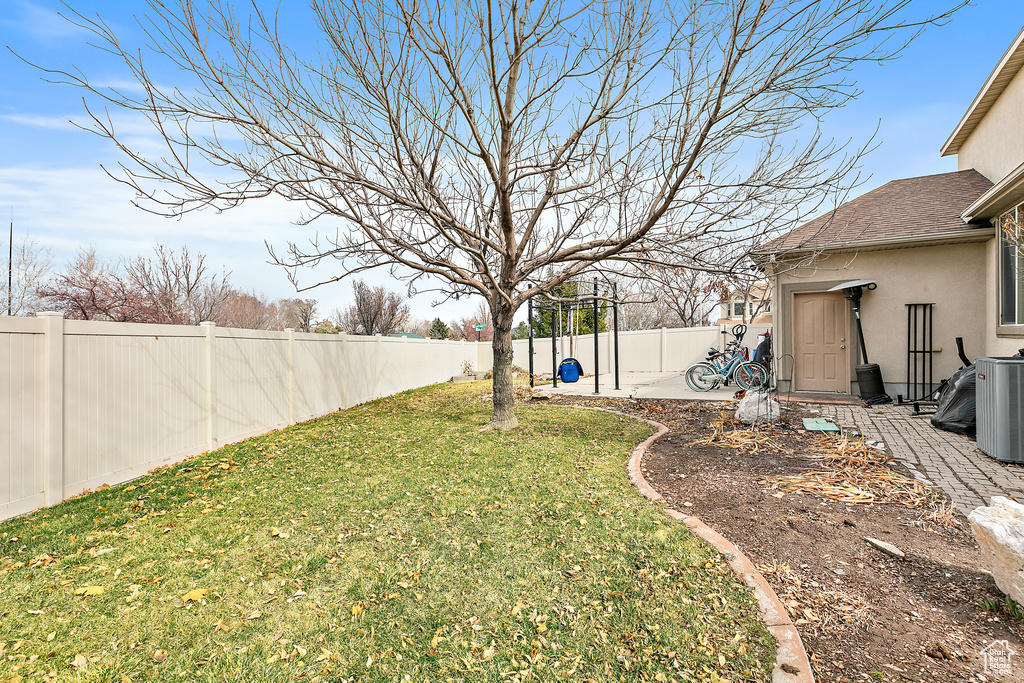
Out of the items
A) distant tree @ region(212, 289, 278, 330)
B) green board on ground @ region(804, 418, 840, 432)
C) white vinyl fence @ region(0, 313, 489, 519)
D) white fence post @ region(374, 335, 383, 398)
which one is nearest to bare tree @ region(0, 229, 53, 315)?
distant tree @ region(212, 289, 278, 330)

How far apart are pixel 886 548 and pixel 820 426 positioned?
11.6 feet

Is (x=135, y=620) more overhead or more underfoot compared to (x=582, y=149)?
more underfoot

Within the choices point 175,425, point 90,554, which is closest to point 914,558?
point 90,554

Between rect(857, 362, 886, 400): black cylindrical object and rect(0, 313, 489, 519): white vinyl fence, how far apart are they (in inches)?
397

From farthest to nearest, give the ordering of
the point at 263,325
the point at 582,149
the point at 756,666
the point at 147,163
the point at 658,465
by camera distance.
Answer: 1. the point at 263,325
2. the point at 582,149
3. the point at 658,465
4. the point at 147,163
5. the point at 756,666

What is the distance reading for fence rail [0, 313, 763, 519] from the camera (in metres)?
3.75

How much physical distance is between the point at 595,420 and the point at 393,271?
4148mm

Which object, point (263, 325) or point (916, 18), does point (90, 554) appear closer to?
point (916, 18)

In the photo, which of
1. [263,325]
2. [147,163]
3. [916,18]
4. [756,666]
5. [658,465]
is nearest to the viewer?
[756,666]

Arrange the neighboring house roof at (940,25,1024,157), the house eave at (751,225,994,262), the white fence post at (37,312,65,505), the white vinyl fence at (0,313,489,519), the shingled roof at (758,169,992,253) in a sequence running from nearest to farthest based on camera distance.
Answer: the white vinyl fence at (0,313,489,519), the white fence post at (37,312,65,505), the neighboring house roof at (940,25,1024,157), the house eave at (751,225,994,262), the shingled roof at (758,169,992,253)

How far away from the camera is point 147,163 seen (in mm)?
4914

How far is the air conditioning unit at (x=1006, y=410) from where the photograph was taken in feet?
15.5

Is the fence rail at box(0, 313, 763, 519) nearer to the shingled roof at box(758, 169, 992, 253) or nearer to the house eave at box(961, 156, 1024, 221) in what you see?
the shingled roof at box(758, 169, 992, 253)

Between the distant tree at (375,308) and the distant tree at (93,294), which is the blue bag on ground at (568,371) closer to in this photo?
the distant tree at (375,308)
